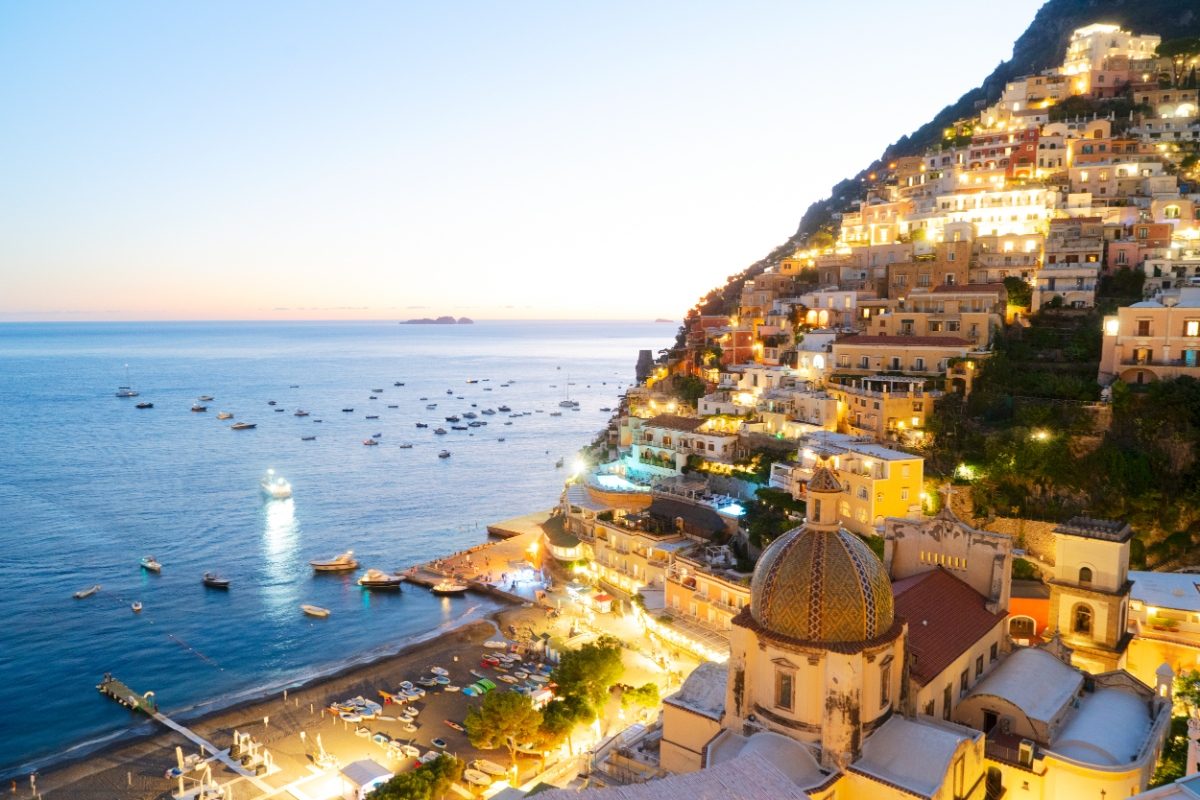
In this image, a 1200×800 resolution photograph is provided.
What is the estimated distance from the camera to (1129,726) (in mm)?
21406

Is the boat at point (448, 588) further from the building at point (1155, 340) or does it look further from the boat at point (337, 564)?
the building at point (1155, 340)

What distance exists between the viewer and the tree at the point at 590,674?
32.8 metres

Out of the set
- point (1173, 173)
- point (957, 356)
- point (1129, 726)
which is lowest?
point (1129, 726)

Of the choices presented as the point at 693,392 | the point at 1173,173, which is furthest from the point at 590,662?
the point at 1173,173

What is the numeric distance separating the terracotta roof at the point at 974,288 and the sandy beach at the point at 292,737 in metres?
37.3

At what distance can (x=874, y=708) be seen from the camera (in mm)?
19766

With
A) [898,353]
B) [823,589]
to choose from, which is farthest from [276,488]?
[823,589]

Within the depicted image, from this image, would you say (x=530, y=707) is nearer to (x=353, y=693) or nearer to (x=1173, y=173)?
(x=353, y=693)

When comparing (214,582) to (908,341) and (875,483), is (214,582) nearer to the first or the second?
(875,483)

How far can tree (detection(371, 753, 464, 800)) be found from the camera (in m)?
26.6

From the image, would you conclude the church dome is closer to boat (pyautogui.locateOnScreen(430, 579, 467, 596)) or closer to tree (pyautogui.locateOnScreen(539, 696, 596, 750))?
tree (pyautogui.locateOnScreen(539, 696, 596, 750))

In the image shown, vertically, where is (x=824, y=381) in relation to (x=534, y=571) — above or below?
above

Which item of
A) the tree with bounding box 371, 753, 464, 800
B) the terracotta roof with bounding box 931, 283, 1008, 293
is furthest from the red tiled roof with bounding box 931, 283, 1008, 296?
the tree with bounding box 371, 753, 464, 800

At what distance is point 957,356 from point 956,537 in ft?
79.2
